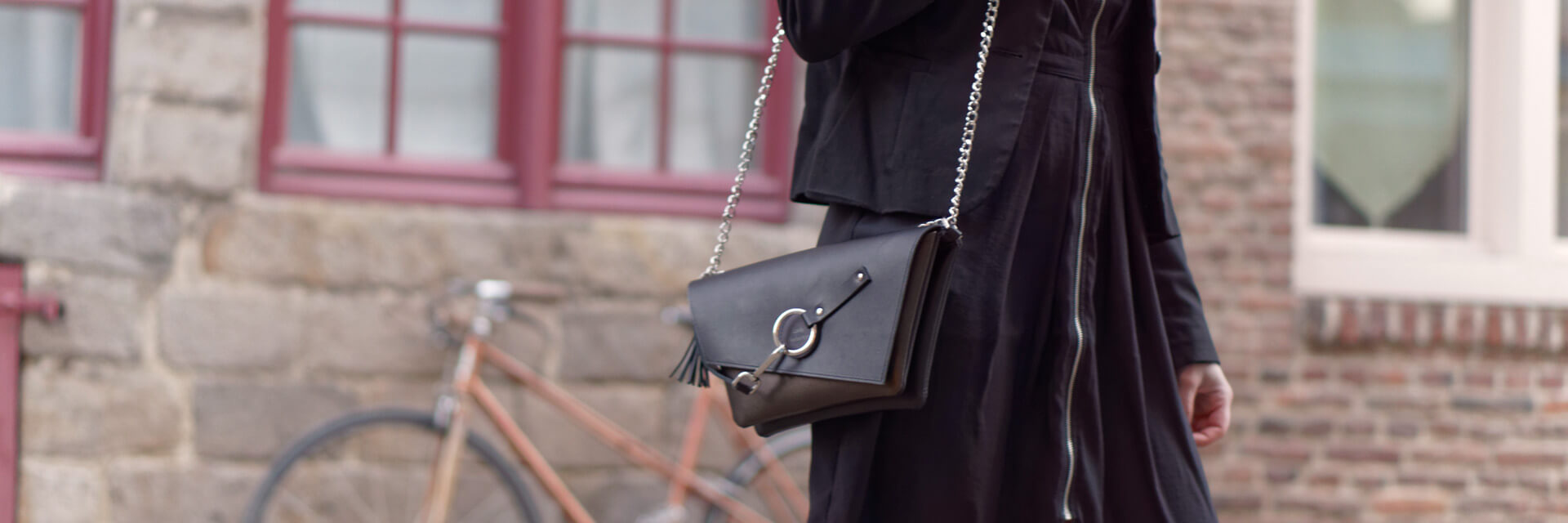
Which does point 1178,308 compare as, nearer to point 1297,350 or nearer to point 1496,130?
point 1297,350

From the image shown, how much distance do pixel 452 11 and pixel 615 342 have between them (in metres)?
1.27

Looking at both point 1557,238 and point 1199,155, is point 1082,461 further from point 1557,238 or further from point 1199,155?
point 1557,238

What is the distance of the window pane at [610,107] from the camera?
4.50m

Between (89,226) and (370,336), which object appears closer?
(89,226)

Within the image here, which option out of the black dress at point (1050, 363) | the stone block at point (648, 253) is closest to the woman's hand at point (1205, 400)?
the black dress at point (1050, 363)

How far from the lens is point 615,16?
4.52 metres

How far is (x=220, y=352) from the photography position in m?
4.09

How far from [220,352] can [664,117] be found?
164cm

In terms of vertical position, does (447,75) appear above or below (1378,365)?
above

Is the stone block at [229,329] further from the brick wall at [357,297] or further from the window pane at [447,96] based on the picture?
the window pane at [447,96]

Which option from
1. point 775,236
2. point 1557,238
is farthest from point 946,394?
point 1557,238

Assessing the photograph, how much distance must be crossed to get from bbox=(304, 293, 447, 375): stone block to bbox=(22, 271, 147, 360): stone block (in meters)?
0.52

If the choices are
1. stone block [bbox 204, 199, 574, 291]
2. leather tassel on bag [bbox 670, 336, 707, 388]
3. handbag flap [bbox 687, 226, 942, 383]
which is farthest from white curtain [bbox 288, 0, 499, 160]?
handbag flap [bbox 687, 226, 942, 383]

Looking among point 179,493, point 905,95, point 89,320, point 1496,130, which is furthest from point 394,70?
point 1496,130
